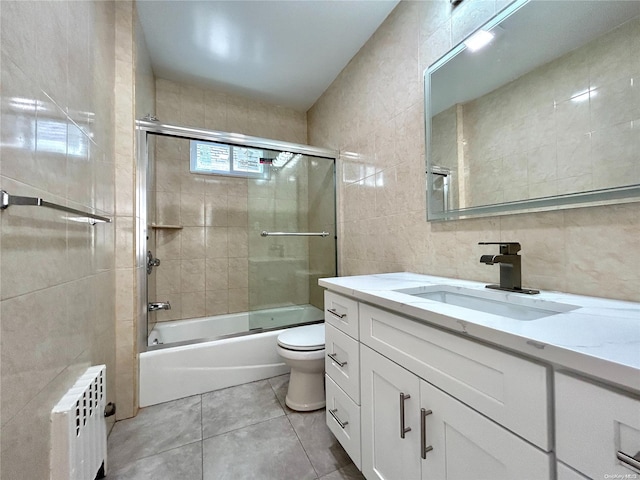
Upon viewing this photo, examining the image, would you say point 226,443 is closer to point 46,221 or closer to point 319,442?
point 319,442

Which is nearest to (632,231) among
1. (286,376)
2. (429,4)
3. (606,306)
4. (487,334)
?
(606,306)

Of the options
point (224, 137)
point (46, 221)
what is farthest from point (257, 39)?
point (46, 221)

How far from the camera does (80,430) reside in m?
0.84

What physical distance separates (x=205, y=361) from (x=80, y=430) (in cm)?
86

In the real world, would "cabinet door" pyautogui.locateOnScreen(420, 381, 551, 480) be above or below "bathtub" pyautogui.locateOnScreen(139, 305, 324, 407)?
above

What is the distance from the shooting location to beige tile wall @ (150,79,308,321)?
226cm

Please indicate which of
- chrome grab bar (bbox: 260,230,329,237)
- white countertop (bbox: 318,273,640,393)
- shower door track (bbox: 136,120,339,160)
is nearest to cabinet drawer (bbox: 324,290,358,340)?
white countertop (bbox: 318,273,640,393)

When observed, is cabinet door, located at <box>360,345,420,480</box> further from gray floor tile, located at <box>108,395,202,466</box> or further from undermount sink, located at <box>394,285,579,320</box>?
gray floor tile, located at <box>108,395,202,466</box>

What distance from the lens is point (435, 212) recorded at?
4.30 feet

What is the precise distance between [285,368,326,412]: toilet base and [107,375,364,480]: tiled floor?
0.11ft

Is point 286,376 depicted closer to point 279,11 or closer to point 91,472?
point 91,472

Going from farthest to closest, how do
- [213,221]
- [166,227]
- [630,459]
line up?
1. [213,221]
2. [166,227]
3. [630,459]

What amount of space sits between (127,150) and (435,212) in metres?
1.74

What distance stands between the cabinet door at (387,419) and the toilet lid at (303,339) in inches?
21.2
